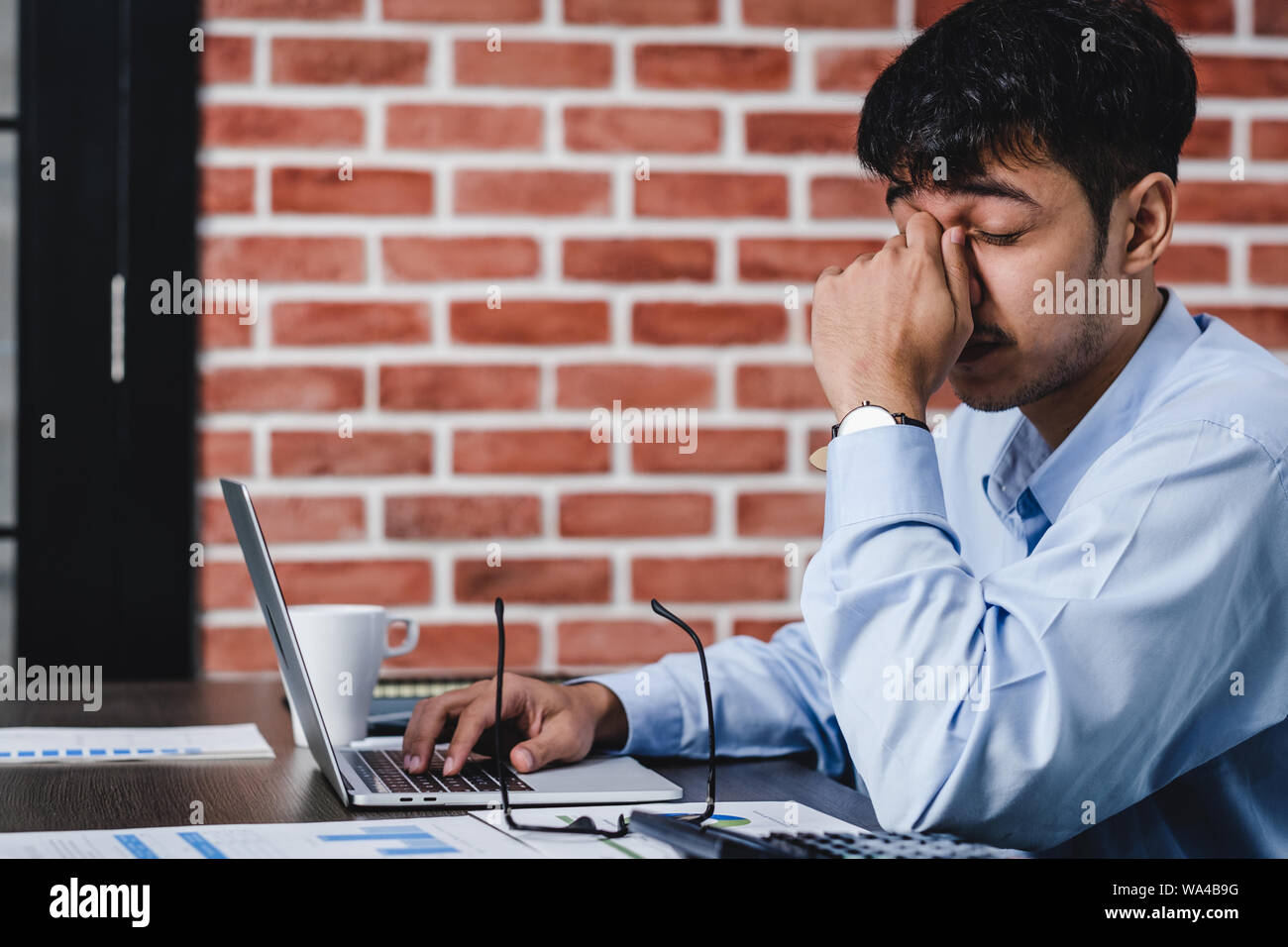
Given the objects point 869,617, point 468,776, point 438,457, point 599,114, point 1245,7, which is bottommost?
point 468,776

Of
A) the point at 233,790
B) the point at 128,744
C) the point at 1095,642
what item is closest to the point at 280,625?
the point at 233,790

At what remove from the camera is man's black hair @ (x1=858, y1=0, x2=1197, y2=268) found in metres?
0.99

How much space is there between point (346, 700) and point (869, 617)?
45 cm

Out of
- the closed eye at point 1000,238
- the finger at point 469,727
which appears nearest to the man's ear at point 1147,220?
the closed eye at point 1000,238

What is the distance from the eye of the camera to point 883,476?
33.6 inches

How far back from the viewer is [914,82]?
1.07m

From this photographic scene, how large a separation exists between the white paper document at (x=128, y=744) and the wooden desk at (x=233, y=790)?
17mm

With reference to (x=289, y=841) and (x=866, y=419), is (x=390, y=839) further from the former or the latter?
(x=866, y=419)

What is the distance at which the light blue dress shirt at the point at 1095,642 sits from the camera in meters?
0.76

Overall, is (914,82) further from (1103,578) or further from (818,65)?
(818,65)

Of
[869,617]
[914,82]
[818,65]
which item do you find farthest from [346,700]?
[818,65]

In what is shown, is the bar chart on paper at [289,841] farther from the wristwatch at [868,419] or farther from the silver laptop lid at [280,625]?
the wristwatch at [868,419]

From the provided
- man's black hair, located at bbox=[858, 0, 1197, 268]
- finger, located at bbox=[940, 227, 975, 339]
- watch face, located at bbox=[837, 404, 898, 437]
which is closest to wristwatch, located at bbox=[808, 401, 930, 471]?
watch face, located at bbox=[837, 404, 898, 437]

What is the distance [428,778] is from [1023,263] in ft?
1.90
